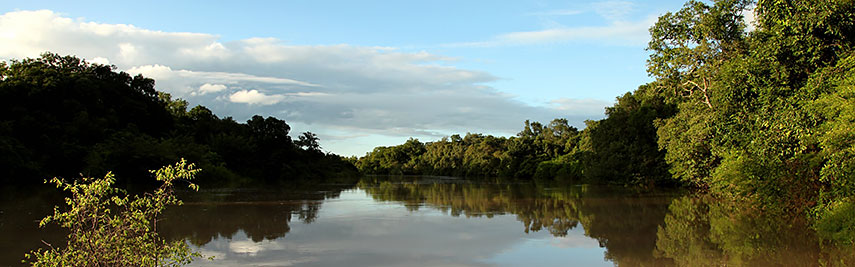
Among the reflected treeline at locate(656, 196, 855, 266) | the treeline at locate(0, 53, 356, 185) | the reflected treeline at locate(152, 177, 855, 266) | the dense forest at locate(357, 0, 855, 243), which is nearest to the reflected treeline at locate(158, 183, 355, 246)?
the reflected treeline at locate(152, 177, 855, 266)

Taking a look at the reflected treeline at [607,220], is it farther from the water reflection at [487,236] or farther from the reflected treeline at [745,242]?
the reflected treeline at [745,242]

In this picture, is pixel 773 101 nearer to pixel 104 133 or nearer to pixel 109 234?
pixel 109 234

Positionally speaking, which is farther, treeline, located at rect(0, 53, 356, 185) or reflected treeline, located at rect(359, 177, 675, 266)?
treeline, located at rect(0, 53, 356, 185)

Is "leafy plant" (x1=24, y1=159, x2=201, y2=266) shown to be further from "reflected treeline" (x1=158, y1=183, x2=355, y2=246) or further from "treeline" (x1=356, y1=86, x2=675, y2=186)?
"treeline" (x1=356, y1=86, x2=675, y2=186)

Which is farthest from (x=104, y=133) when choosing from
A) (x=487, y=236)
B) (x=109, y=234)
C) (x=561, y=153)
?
(x=561, y=153)

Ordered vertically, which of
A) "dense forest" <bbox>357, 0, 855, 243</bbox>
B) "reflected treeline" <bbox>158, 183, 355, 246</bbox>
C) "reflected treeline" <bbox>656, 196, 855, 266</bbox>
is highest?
"dense forest" <bbox>357, 0, 855, 243</bbox>

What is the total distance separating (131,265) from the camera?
496cm

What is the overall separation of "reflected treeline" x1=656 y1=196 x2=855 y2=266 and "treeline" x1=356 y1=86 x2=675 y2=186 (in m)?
12.3

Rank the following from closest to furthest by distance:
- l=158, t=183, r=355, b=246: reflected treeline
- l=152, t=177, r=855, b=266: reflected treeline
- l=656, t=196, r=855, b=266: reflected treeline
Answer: l=656, t=196, r=855, b=266: reflected treeline
l=152, t=177, r=855, b=266: reflected treeline
l=158, t=183, r=355, b=246: reflected treeline

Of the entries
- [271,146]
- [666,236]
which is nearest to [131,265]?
[666,236]

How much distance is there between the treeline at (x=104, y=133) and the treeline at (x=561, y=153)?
2499 cm

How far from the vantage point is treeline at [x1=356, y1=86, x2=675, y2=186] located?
114 ft

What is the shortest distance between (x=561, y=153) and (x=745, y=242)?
6067 centimetres

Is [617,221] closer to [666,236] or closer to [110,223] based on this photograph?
[666,236]
